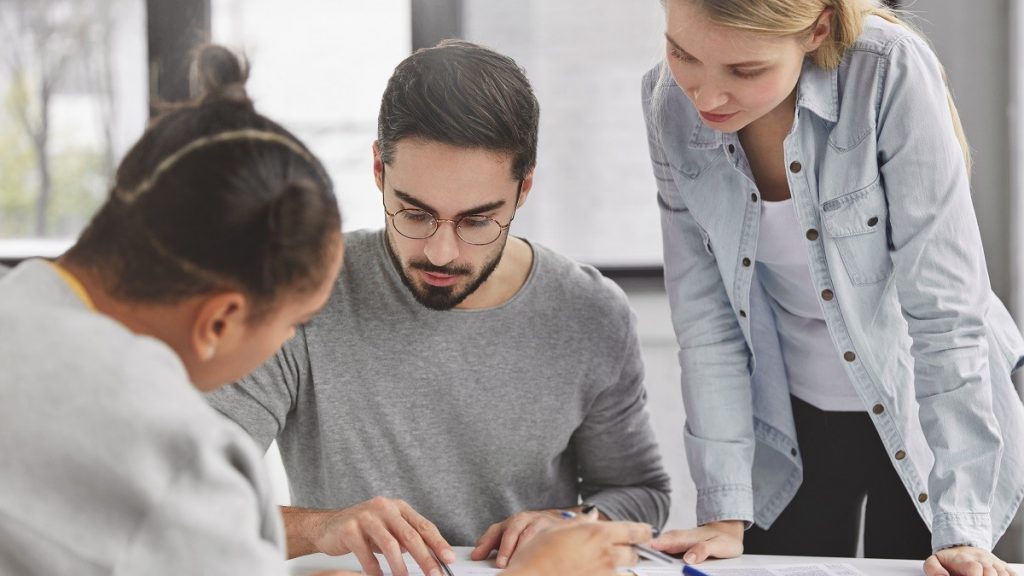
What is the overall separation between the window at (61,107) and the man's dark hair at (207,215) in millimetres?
1813

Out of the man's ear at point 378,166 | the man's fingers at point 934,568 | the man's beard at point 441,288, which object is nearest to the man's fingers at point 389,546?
the man's beard at point 441,288

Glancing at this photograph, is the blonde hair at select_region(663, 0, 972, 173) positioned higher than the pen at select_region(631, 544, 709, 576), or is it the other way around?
the blonde hair at select_region(663, 0, 972, 173)

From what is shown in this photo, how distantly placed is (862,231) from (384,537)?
26.6 inches

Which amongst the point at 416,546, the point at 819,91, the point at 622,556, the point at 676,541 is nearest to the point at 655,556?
the point at 676,541

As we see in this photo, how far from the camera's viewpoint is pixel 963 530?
1.07 m

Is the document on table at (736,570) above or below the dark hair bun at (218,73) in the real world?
below

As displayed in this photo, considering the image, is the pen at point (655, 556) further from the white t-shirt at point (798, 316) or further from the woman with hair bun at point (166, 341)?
the woman with hair bun at point (166, 341)

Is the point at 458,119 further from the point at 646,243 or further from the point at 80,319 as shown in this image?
the point at 646,243

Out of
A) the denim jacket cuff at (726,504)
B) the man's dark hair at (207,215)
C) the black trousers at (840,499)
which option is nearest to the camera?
the man's dark hair at (207,215)

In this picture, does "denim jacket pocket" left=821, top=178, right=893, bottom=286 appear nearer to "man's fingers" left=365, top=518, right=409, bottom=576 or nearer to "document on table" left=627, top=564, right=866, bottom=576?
"document on table" left=627, top=564, right=866, bottom=576

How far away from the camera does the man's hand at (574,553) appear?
0.91 metres

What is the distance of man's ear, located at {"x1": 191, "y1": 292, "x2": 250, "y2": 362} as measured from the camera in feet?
2.33

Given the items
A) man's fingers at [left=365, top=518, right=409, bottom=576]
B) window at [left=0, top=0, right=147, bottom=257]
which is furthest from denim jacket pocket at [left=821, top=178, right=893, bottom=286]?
window at [left=0, top=0, right=147, bottom=257]

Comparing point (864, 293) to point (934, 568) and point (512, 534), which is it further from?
point (512, 534)
